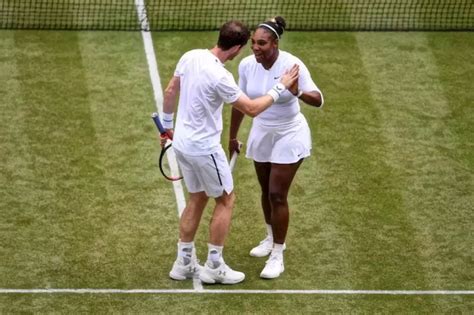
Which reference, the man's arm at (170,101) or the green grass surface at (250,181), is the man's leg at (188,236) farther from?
the man's arm at (170,101)

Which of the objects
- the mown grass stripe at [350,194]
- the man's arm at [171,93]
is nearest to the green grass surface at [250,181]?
the mown grass stripe at [350,194]

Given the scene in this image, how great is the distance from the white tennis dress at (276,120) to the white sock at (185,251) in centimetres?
112

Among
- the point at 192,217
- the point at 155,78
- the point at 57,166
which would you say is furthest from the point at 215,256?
the point at 155,78

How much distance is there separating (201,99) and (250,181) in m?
2.95

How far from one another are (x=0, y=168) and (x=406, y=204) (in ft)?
14.7

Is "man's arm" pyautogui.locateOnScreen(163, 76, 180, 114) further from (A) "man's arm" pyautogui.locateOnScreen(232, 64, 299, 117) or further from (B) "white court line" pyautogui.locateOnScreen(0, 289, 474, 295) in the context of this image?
(B) "white court line" pyautogui.locateOnScreen(0, 289, 474, 295)

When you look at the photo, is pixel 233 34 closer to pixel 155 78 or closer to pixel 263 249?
pixel 263 249

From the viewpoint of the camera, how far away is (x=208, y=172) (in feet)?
41.3

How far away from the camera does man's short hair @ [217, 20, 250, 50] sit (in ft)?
40.1

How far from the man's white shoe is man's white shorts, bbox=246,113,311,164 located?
3.88 ft

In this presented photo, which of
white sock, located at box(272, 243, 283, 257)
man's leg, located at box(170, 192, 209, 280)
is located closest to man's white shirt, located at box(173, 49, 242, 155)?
man's leg, located at box(170, 192, 209, 280)

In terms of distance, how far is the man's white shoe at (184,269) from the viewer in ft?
42.7

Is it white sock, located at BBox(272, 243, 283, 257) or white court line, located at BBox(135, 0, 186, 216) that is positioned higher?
white sock, located at BBox(272, 243, 283, 257)

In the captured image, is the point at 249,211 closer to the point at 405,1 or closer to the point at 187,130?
the point at 187,130
